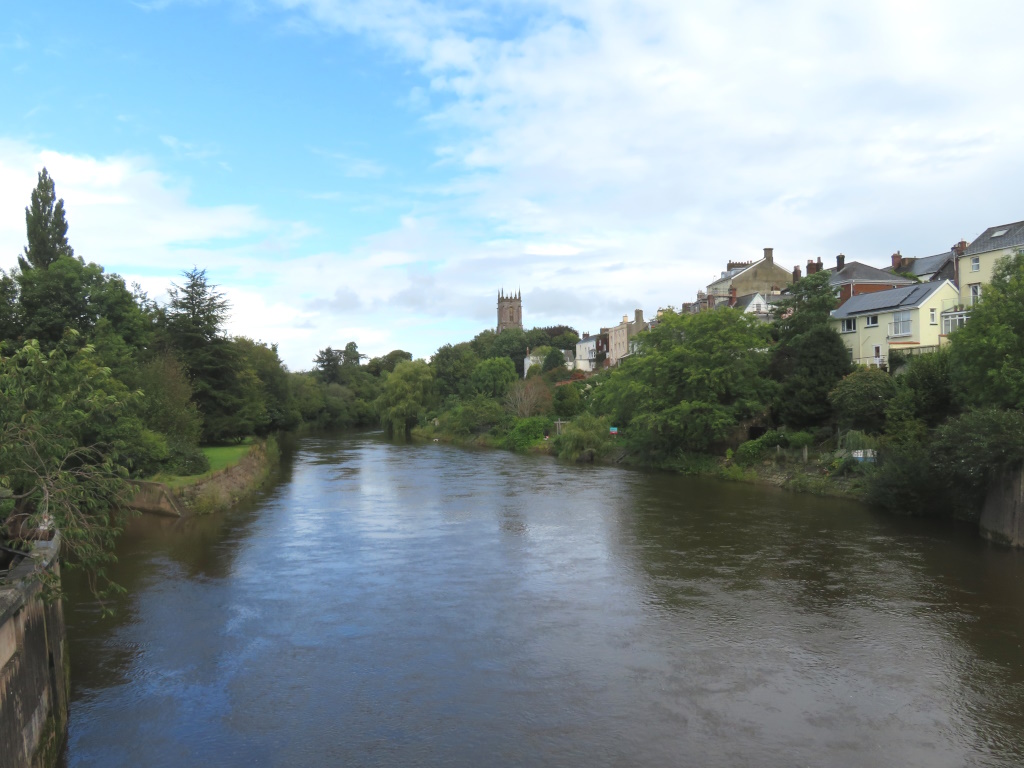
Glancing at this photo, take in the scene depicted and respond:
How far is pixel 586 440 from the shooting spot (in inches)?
2080

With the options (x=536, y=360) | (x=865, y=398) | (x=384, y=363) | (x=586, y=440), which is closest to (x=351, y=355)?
(x=384, y=363)

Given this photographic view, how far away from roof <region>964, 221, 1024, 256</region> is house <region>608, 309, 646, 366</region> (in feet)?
136

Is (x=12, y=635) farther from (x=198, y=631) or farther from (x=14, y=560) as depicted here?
(x=198, y=631)

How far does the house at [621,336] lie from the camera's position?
283 ft

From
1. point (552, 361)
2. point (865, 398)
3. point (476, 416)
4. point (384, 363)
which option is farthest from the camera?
point (384, 363)

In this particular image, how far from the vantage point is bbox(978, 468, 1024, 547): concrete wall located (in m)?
23.2

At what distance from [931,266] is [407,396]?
53.6 metres

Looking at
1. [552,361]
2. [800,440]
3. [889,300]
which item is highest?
[889,300]

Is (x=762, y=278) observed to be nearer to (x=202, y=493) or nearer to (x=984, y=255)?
(x=984, y=255)

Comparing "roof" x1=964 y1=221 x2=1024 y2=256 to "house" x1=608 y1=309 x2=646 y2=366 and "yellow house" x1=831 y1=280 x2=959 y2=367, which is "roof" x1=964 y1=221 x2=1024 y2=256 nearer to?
"yellow house" x1=831 y1=280 x2=959 y2=367

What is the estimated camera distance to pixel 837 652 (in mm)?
15109

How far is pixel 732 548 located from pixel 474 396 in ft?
182

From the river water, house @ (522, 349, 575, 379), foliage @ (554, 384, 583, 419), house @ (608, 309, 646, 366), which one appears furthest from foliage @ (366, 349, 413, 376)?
the river water

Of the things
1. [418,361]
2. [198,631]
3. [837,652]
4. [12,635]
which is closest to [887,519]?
[837,652]
